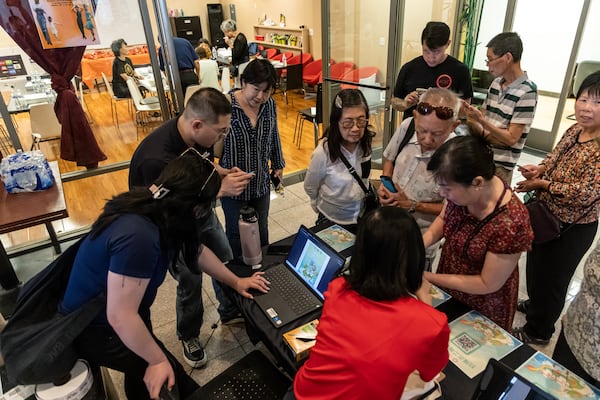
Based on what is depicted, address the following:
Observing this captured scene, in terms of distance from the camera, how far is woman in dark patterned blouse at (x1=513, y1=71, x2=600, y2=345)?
155cm

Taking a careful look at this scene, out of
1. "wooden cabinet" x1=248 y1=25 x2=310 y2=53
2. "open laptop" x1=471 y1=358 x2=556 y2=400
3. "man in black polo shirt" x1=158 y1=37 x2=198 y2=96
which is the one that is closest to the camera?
"open laptop" x1=471 y1=358 x2=556 y2=400

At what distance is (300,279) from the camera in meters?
1.53

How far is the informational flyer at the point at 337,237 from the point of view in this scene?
5.64 feet

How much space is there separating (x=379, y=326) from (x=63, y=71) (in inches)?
139

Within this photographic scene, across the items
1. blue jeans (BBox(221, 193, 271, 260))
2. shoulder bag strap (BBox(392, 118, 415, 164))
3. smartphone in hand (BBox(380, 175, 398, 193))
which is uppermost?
shoulder bag strap (BBox(392, 118, 415, 164))

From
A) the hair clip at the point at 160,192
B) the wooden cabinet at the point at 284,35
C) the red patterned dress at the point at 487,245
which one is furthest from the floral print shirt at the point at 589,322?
the wooden cabinet at the point at 284,35

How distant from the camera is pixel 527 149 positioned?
4.75 metres

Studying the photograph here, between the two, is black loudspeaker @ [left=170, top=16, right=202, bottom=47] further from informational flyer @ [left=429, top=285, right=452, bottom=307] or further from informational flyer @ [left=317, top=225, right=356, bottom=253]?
informational flyer @ [left=429, top=285, right=452, bottom=307]

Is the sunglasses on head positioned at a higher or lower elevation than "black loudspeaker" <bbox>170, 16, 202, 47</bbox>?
lower

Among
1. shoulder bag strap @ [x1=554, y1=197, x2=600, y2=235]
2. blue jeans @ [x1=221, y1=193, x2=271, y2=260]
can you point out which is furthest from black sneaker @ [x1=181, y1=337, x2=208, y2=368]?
shoulder bag strap @ [x1=554, y1=197, x2=600, y2=235]

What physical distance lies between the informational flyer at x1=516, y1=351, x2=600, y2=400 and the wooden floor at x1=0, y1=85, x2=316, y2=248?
3.58m

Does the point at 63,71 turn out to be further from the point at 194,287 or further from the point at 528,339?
the point at 528,339

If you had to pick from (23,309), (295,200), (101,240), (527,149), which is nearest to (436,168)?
(101,240)

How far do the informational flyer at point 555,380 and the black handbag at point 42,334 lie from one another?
134 centimetres
